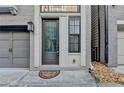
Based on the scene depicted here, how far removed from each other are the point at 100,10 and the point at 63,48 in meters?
5.33

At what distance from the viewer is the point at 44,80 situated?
988 centimetres

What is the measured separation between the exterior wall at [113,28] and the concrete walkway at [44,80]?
2531mm

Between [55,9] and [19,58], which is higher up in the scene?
[55,9]

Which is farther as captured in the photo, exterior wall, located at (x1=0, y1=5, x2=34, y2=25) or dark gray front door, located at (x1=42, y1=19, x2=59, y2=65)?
dark gray front door, located at (x1=42, y1=19, x2=59, y2=65)

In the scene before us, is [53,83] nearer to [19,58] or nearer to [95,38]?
[19,58]

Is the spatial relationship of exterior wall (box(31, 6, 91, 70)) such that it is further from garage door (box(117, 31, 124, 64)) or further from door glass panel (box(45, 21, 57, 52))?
garage door (box(117, 31, 124, 64))

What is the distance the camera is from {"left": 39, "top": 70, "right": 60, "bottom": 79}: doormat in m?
10.6

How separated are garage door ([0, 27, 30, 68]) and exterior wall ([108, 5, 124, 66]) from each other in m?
5.10

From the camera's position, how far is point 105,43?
14.1 metres

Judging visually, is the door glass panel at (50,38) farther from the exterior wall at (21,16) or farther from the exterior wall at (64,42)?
the exterior wall at (21,16)

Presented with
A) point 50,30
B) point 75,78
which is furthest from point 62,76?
point 50,30

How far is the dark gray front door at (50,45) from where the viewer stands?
12.4m

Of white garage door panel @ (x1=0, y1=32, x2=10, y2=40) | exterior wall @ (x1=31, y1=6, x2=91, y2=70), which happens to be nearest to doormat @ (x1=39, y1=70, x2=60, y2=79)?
exterior wall @ (x1=31, y1=6, x2=91, y2=70)

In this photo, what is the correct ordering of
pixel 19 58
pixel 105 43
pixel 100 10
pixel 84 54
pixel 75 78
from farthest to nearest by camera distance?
pixel 100 10, pixel 105 43, pixel 19 58, pixel 84 54, pixel 75 78
